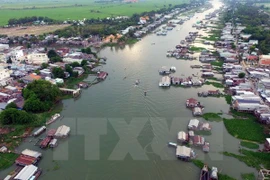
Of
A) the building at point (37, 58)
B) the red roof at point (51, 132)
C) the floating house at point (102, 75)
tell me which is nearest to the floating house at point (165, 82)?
the floating house at point (102, 75)

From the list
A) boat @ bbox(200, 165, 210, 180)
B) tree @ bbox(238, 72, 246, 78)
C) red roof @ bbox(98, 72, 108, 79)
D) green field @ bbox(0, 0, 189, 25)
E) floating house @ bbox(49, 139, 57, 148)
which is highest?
green field @ bbox(0, 0, 189, 25)

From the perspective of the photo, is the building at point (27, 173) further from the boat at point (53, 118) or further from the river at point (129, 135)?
the boat at point (53, 118)

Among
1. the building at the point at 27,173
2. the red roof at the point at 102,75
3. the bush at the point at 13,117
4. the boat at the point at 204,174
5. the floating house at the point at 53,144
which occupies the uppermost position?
the red roof at the point at 102,75

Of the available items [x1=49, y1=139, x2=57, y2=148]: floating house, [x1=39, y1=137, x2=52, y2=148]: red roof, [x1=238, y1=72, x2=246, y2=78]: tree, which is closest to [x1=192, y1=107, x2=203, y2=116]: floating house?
[x1=238, y1=72, x2=246, y2=78]: tree

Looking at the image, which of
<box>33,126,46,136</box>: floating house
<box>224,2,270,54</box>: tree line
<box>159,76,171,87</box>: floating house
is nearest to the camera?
<box>33,126,46,136</box>: floating house

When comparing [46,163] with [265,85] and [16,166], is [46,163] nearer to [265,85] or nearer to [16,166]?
[16,166]

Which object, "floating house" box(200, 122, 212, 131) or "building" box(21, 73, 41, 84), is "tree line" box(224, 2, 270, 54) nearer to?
"floating house" box(200, 122, 212, 131)
